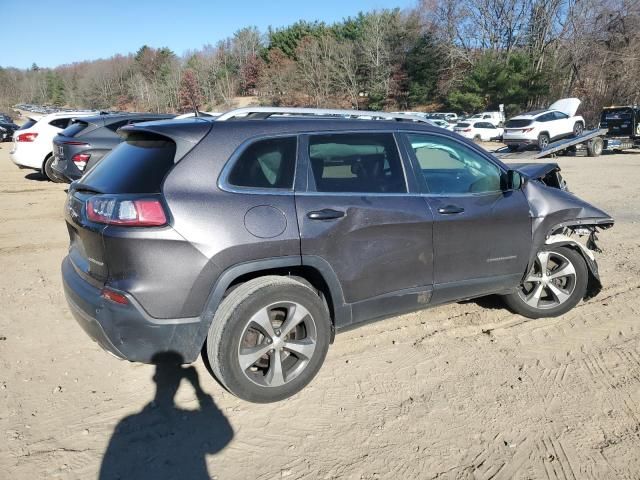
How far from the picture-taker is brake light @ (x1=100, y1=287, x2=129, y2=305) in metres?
2.64

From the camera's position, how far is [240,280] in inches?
117

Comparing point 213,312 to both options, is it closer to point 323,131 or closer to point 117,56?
point 323,131

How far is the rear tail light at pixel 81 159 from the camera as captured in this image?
8.66 m

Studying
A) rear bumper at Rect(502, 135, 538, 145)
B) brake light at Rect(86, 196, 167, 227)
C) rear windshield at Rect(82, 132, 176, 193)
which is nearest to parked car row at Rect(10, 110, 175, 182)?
rear windshield at Rect(82, 132, 176, 193)

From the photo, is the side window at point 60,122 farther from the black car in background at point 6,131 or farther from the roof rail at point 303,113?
the black car in background at point 6,131

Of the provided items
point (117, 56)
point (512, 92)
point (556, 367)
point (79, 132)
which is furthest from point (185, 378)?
point (117, 56)

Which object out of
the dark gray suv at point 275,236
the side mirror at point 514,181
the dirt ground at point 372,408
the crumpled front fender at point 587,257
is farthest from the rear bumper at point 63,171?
the crumpled front fender at point 587,257

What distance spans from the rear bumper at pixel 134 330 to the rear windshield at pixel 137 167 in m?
0.60

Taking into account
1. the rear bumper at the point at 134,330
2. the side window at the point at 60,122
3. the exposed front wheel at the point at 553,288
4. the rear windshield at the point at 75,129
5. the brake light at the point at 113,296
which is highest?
the side window at the point at 60,122

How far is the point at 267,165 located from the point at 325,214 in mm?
463

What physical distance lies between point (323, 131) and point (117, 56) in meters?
124

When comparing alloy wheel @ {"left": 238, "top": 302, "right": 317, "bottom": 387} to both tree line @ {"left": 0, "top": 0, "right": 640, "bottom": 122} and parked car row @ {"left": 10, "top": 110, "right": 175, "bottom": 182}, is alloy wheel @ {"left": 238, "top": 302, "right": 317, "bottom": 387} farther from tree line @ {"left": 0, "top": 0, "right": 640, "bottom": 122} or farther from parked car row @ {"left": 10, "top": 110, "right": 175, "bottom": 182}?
tree line @ {"left": 0, "top": 0, "right": 640, "bottom": 122}

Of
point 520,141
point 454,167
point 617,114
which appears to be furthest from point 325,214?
point 617,114

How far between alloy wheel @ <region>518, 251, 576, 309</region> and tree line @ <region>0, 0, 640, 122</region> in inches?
1245
